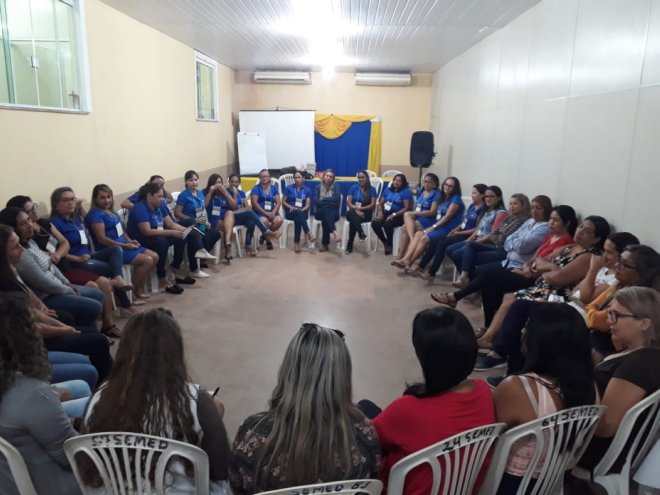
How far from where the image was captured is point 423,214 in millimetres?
6168

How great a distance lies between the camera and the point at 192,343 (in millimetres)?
3621

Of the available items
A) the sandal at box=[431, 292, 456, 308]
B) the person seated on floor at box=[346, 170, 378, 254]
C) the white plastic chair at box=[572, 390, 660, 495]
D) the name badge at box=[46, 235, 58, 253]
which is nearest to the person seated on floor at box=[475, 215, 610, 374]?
the sandal at box=[431, 292, 456, 308]

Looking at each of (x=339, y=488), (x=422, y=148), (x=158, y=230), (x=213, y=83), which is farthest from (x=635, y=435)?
(x=213, y=83)

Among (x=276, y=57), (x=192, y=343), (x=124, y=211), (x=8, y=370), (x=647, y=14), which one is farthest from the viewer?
(x=276, y=57)

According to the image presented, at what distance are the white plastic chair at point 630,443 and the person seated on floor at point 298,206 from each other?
17.4 feet

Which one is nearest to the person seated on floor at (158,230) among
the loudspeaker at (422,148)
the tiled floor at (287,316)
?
the tiled floor at (287,316)

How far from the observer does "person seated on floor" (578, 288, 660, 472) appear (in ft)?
5.33

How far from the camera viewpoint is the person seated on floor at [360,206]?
22.1ft

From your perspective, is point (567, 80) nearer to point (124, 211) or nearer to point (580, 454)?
point (580, 454)

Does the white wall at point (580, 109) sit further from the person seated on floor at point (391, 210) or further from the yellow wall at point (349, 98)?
the yellow wall at point (349, 98)

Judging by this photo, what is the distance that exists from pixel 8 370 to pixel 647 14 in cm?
372

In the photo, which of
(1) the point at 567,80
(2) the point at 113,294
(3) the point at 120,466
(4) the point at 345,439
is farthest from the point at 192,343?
(1) the point at 567,80

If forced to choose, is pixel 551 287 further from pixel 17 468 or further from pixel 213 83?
pixel 213 83

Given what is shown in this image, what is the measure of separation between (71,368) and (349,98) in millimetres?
9259
